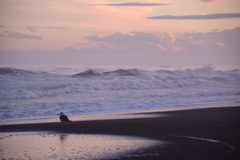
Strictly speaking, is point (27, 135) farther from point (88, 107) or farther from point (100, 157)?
point (88, 107)

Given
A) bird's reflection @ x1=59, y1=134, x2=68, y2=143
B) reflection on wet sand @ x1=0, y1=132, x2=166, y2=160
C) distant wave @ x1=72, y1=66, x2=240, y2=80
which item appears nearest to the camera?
reflection on wet sand @ x1=0, y1=132, x2=166, y2=160

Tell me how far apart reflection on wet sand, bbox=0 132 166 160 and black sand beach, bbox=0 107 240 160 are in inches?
19.2

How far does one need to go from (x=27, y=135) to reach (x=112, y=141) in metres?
2.34

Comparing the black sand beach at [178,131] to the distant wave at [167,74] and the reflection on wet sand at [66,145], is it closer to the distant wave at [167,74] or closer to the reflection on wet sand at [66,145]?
the reflection on wet sand at [66,145]

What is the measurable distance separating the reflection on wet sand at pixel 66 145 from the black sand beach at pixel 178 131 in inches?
19.2

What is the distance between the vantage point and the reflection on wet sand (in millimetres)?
6523

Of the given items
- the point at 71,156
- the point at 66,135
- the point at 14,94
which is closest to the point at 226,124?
the point at 66,135

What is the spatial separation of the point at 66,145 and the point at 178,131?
3.30 metres

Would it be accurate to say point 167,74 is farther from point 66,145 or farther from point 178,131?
point 66,145

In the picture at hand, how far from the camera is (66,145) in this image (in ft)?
24.2

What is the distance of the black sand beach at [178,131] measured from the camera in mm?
6547

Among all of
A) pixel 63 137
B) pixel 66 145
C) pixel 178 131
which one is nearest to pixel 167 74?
pixel 178 131

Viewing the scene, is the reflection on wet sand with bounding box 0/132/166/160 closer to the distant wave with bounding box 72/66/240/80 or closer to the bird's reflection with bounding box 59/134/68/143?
the bird's reflection with bounding box 59/134/68/143

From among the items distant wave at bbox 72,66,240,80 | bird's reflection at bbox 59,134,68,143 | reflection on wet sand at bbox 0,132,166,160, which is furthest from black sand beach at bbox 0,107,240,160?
distant wave at bbox 72,66,240,80
